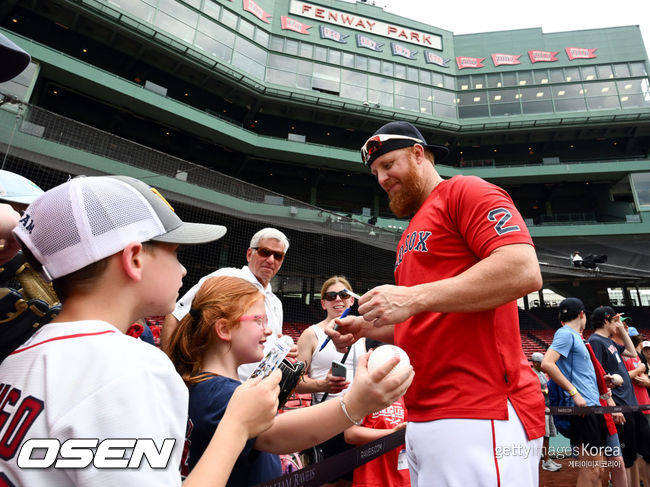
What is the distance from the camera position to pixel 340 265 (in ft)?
60.4

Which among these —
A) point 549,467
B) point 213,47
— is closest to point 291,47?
point 213,47

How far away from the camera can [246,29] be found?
79.5ft

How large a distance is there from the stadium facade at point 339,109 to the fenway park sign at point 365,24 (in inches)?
5.1

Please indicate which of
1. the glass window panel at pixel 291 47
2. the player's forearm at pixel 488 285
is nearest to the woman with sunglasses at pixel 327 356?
the player's forearm at pixel 488 285

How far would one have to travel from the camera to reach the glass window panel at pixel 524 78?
28875mm

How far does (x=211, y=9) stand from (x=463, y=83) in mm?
21331

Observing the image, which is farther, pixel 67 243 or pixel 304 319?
pixel 304 319

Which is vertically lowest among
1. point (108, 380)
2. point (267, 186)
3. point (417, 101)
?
point (108, 380)

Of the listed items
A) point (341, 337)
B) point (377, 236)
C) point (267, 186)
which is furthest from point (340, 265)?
point (341, 337)

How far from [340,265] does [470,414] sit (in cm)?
1699

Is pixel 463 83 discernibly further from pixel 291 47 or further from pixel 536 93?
pixel 291 47

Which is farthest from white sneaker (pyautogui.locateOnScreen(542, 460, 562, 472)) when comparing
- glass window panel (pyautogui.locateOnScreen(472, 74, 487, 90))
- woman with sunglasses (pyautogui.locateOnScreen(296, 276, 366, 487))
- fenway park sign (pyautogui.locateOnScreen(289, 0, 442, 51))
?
fenway park sign (pyautogui.locateOnScreen(289, 0, 442, 51))

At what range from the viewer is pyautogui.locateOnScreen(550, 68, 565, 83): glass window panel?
28.5 m

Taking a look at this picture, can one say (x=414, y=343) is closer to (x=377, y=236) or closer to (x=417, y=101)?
(x=377, y=236)
